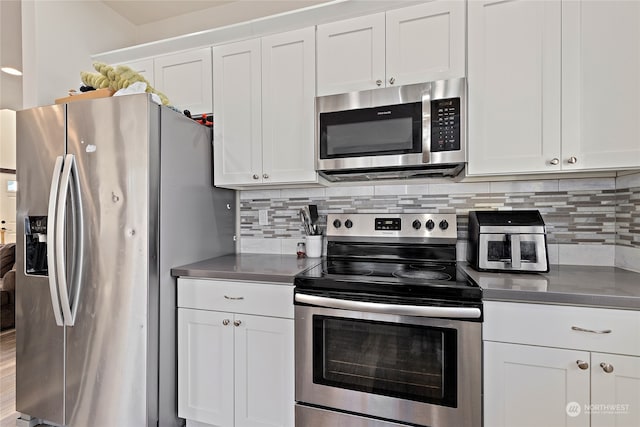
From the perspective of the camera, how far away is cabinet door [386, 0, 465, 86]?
155 cm

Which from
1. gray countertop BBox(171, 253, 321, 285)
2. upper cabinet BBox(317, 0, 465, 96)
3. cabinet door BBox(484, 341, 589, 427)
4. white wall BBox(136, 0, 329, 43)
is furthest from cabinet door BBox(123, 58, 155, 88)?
cabinet door BBox(484, 341, 589, 427)

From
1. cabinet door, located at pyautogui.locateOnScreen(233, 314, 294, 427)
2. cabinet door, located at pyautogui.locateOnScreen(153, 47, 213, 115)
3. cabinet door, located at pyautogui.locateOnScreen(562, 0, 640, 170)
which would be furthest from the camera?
cabinet door, located at pyautogui.locateOnScreen(153, 47, 213, 115)

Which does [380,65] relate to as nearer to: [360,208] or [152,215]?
[360,208]

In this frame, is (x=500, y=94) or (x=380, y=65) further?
(x=380, y=65)

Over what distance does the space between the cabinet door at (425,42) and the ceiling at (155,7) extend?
1.48 metres

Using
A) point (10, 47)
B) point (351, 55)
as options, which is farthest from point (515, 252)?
point (10, 47)

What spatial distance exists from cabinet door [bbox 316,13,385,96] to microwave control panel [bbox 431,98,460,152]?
1.09ft

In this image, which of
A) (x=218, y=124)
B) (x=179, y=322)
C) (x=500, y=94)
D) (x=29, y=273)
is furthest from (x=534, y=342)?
(x=29, y=273)

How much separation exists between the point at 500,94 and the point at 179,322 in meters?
2.00

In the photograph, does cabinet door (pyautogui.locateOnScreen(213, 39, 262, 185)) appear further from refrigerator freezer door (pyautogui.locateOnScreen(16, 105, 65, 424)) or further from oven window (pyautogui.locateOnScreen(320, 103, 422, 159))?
refrigerator freezer door (pyautogui.locateOnScreen(16, 105, 65, 424))

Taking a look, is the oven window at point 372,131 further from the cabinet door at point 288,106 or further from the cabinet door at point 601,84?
the cabinet door at point 601,84

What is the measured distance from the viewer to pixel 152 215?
5.07 ft

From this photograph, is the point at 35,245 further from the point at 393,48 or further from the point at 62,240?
the point at 393,48

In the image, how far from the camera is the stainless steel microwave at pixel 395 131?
1.55 meters
